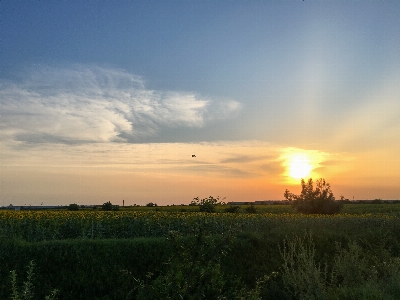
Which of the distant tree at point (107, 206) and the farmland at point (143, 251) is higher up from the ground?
the distant tree at point (107, 206)

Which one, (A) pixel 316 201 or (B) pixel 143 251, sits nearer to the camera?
(B) pixel 143 251

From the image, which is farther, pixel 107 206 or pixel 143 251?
pixel 107 206

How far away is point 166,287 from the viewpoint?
3627 mm

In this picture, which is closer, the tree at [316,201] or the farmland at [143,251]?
the farmland at [143,251]

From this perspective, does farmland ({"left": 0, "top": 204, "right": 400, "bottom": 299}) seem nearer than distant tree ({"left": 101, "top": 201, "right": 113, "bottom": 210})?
Yes

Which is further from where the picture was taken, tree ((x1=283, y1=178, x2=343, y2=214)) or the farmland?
tree ((x1=283, y1=178, x2=343, y2=214))

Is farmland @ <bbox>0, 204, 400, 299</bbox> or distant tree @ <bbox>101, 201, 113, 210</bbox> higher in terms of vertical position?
distant tree @ <bbox>101, 201, 113, 210</bbox>

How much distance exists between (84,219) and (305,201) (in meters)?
31.2

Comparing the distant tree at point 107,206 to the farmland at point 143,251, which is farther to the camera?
the distant tree at point 107,206

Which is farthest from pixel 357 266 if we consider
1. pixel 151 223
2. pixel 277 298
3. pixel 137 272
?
pixel 151 223

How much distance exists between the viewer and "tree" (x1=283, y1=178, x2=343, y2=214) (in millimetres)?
44219

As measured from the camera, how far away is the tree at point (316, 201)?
145 feet

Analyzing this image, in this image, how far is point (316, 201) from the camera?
1759 inches

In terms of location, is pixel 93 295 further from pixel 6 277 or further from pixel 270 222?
pixel 270 222
